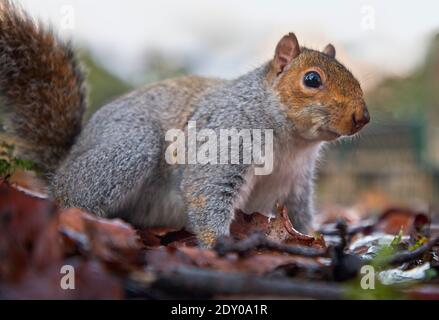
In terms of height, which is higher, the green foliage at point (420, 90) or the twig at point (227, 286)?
the green foliage at point (420, 90)

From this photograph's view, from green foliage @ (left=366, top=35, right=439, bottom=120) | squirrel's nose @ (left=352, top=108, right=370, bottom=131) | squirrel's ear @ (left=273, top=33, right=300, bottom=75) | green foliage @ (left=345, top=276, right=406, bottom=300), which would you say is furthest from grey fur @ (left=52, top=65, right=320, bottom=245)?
green foliage @ (left=366, top=35, right=439, bottom=120)

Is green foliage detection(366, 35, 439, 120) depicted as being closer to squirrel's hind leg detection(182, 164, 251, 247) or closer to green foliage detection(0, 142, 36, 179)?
squirrel's hind leg detection(182, 164, 251, 247)

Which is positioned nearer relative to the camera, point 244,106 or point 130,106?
point 244,106

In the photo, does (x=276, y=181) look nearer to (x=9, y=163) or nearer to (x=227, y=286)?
(x=9, y=163)

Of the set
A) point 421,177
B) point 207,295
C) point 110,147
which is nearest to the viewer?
point 207,295

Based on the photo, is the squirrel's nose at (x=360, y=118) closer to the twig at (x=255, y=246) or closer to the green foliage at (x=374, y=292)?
the twig at (x=255, y=246)

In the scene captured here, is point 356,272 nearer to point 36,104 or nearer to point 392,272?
point 392,272

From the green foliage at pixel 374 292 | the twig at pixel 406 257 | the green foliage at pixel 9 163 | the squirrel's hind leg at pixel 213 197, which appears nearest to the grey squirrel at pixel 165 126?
the squirrel's hind leg at pixel 213 197

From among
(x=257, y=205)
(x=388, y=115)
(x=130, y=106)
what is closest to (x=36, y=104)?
(x=130, y=106)
